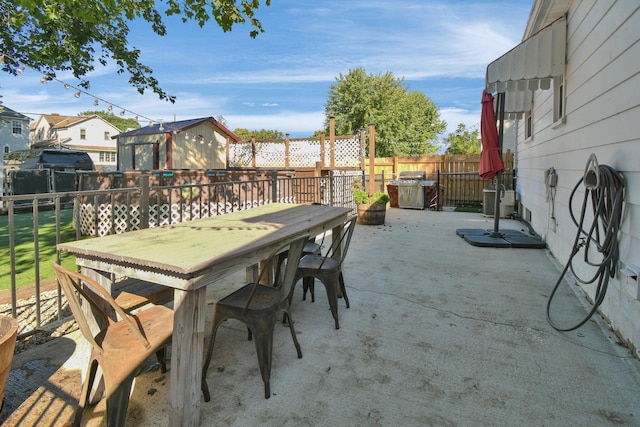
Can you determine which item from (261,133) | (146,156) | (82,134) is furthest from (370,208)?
(261,133)

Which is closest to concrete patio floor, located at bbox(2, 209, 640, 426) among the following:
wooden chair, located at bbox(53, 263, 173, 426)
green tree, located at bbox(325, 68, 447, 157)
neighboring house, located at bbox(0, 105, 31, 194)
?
wooden chair, located at bbox(53, 263, 173, 426)

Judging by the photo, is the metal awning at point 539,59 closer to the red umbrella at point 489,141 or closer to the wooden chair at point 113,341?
the red umbrella at point 489,141

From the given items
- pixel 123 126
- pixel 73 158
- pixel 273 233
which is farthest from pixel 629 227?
pixel 123 126

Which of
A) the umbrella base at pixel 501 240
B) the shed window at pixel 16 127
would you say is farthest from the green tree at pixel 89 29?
the shed window at pixel 16 127

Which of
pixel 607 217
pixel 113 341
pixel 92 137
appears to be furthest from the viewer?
pixel 92 137

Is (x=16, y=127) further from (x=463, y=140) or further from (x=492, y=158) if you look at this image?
(x=463, y=140)

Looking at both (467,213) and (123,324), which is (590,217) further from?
(467,213)

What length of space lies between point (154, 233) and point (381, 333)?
1.79 m

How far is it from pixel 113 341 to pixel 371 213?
6.43 metres

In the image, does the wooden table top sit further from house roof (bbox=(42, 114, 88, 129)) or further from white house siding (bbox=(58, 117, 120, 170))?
house roof (bbox=(42, 114, 88, 129))

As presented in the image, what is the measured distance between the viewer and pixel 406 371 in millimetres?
2129

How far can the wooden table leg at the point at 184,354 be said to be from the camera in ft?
5.11

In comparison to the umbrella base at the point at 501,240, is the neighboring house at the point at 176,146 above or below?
above

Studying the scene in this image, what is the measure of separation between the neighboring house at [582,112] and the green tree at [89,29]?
3.45 meters
